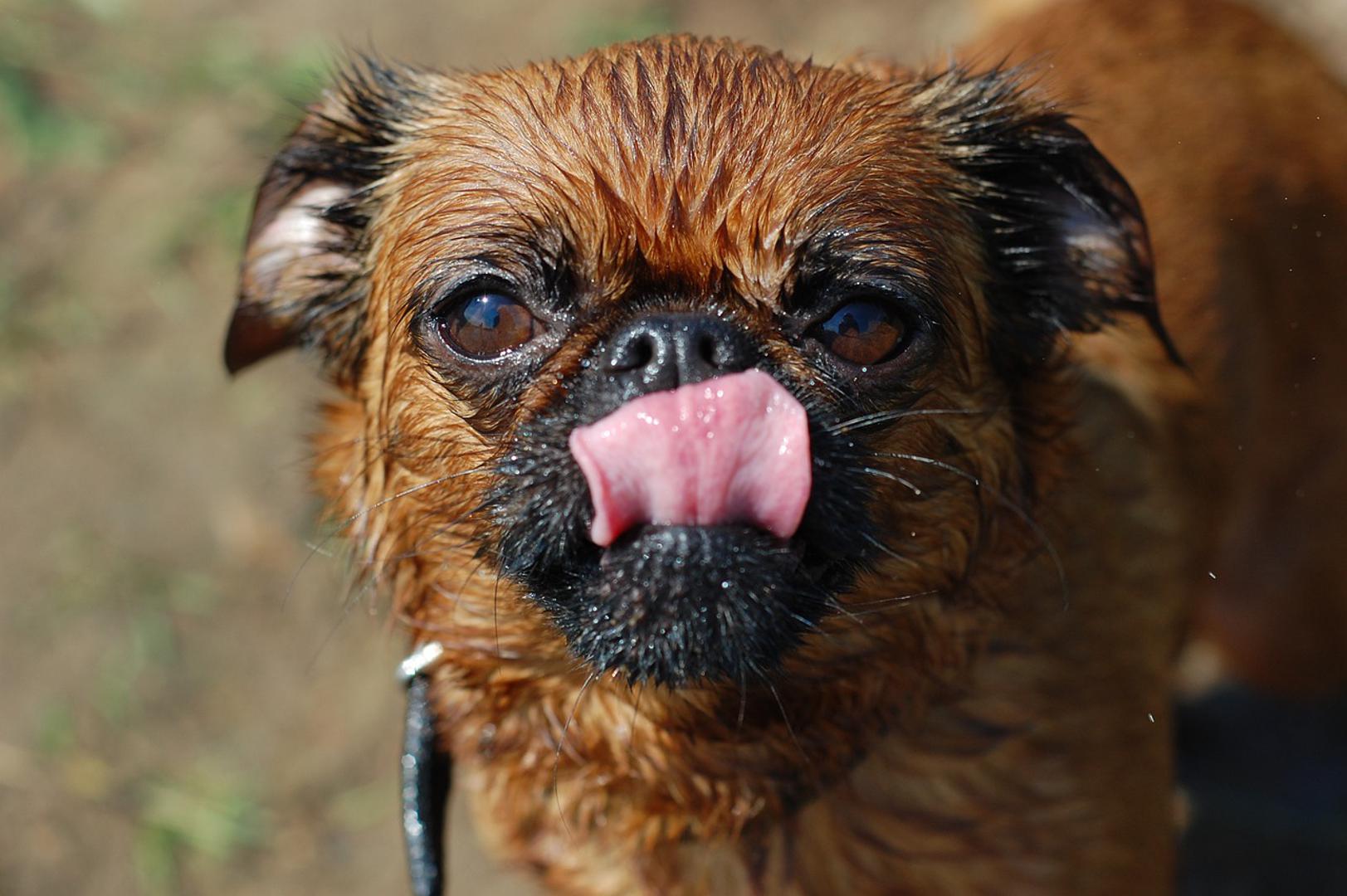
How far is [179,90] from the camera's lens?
20.6 feet

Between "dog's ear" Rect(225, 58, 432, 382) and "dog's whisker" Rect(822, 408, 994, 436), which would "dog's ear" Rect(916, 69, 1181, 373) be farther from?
"dog's ear" Rect(225, 58, 432, 382)

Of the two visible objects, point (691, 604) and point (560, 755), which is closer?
point (691, 604)

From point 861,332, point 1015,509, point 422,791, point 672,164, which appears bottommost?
point 422,791

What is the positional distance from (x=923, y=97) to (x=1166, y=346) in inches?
28.1

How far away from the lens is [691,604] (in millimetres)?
2090

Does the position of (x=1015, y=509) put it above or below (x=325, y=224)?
below

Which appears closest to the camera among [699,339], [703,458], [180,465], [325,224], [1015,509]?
[703,458]

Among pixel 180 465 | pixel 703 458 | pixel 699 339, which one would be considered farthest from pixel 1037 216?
pixel 180 465

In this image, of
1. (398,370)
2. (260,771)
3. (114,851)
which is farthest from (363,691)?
(398,370)

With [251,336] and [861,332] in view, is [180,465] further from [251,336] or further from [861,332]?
[861,332]

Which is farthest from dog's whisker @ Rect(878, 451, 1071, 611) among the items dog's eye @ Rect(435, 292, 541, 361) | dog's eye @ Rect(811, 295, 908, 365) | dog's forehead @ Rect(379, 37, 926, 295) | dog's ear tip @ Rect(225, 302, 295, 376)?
dog's ear tip @ Rect(225, 302, 295, 376)

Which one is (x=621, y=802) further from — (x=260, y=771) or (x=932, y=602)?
(x=260, y=771)

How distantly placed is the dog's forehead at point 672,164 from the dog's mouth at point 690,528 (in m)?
0.29

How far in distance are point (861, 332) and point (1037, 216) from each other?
30.3 inches
